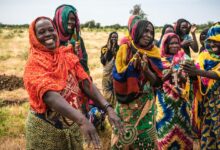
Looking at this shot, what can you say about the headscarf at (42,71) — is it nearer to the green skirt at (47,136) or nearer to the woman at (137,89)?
the green skirt at (47,136)

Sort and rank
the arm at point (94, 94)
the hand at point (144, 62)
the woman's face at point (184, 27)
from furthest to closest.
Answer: the woman's face at point (184, 27)
the hand at point (144, 62)
the arm at point (94, 94)

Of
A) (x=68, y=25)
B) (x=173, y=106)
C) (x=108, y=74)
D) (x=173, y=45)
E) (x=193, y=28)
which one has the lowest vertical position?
(x=108, y=74)

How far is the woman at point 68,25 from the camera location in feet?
16.1

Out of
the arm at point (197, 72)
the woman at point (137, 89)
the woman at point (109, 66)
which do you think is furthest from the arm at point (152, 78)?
the woman at point (109, 66)

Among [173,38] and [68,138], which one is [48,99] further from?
[173,38]

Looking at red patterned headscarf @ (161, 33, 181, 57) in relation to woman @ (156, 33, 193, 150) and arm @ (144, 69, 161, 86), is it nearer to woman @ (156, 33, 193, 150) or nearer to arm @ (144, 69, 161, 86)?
woman @ (156, 33, 193, 150)

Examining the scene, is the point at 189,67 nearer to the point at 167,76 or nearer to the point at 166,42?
the point at 167,76

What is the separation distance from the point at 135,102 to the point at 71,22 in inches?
63.8

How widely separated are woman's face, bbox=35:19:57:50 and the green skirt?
0.64 metres

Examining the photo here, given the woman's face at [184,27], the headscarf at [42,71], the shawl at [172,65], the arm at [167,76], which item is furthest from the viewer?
the woman's face at [184,27]

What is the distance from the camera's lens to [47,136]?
2.91 meters

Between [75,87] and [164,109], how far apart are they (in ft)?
6.84

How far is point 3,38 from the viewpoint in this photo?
32281 millimetres

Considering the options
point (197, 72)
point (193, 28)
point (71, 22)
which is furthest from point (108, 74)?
point (197, 72)
